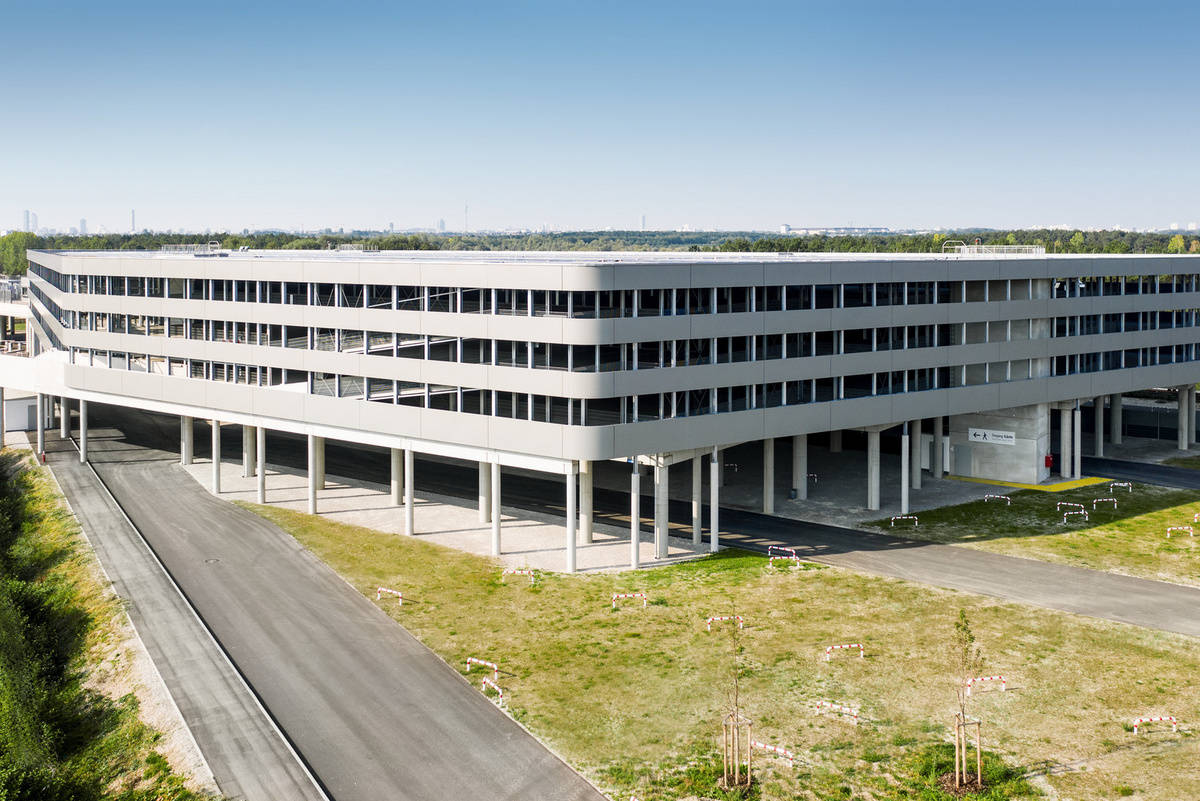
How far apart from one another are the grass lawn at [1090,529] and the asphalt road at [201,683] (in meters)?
33.7

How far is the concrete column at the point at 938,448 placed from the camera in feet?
204

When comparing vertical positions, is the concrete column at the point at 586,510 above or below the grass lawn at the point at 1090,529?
above

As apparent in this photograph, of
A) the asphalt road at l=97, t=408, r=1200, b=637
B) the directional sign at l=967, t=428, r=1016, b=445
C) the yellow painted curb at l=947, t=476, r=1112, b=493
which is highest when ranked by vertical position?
the directional sign at l=967, t=428, r=1016, b=445

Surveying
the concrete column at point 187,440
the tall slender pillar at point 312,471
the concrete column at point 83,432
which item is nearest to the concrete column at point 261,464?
the tall slender pillar at point 312,471

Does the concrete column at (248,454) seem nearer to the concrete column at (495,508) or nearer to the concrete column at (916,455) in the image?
the concrete column at (495,508)

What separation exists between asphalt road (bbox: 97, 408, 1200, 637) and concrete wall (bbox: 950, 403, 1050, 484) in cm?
777

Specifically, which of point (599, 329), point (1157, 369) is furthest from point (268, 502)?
point (1157, 369)

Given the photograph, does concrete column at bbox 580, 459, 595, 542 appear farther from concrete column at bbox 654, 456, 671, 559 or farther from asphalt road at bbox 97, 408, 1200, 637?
asphalt road at bbox 97, 408, 1200, 637

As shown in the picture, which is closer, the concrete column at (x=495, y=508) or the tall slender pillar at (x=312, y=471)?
the concrete column at (x=495, y=508)

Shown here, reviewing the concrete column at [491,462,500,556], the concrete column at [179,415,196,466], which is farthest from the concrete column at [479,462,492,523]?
the concrete column at [179,415,196,466]

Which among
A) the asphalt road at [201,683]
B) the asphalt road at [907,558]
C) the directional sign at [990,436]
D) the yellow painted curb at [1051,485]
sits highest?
the directional sign at [990,436]

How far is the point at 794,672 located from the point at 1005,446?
34595 millimetres

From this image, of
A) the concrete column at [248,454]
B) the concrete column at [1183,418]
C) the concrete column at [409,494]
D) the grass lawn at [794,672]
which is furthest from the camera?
the concrete column at [1183,418]

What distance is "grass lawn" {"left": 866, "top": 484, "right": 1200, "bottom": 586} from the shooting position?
4653 cm
